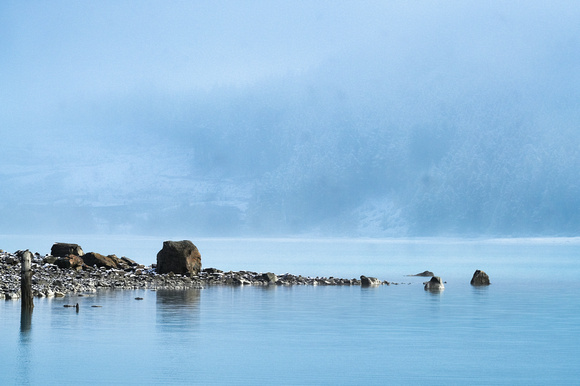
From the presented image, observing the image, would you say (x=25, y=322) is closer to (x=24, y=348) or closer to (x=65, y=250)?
(x=24, y=348)

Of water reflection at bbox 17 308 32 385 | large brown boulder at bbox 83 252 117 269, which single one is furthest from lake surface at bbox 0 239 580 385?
large brown boulder at bbox 83 252 117 269

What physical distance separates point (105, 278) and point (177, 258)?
563cm

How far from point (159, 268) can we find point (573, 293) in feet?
91.3

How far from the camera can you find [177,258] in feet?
175

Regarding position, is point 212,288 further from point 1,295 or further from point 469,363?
point 469,363

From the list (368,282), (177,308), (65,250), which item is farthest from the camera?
(368,282)

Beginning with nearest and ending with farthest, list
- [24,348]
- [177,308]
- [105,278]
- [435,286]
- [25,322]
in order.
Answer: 1. [24,348]
2. [25,322]
3. [177,308]
4. [105,278]
5. [435,286]

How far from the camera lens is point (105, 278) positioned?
162ft

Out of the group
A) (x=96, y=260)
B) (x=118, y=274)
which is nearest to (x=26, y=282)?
(x=118, y=274)

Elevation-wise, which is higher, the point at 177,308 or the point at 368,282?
the point at 368,282

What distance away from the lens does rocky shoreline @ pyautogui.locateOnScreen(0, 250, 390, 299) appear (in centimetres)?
4328

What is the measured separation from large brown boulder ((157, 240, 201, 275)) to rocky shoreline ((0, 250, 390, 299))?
552 millimetres

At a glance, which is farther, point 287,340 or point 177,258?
point 177,258

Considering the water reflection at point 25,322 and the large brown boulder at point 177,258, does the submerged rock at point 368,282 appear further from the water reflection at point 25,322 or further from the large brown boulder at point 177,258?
the water reflection at point 25,322
